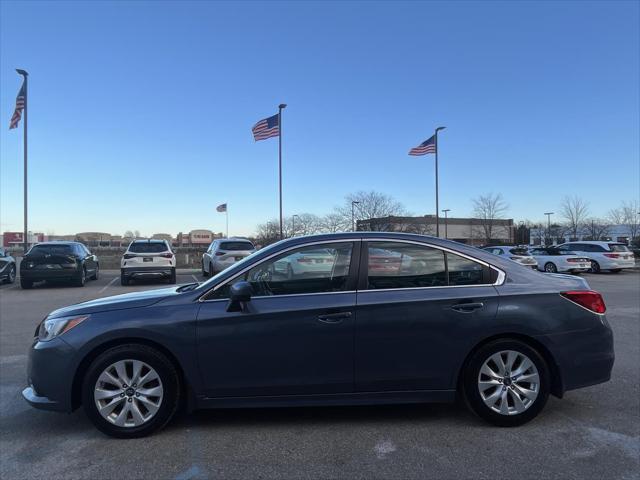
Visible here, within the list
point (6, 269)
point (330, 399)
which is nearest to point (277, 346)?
point (330, 399)

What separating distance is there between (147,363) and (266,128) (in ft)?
81.1

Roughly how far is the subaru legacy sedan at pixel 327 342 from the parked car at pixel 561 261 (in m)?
20.2

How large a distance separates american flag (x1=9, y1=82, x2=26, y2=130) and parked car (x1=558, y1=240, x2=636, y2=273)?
28771 millimetres

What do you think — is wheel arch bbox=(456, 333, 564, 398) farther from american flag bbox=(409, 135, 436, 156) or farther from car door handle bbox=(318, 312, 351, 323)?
american flag bbox=(409, 135, 436, 156)

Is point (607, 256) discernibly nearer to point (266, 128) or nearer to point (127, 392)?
point (266, 128)

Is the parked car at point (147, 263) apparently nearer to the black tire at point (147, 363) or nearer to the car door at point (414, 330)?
the black tire at point (147, 363)

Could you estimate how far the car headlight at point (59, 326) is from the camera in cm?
382

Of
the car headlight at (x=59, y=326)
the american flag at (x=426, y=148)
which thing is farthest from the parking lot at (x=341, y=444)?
the american flag at (x=426, y=148)

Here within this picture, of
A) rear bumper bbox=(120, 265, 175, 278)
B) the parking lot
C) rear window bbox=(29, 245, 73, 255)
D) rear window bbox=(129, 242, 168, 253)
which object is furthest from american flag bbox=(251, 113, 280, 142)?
the parking lot

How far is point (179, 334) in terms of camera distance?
12.3 ft

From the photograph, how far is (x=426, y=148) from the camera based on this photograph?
29641mm

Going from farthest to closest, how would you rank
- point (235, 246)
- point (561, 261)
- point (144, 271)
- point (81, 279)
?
1. point (561, 261)
2. point (235, 246)
3. point (81, 279)
4. point (144, 271)

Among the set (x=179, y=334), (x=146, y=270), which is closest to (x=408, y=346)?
(x=179, y=334)

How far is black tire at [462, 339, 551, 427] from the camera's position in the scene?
3.90 m
